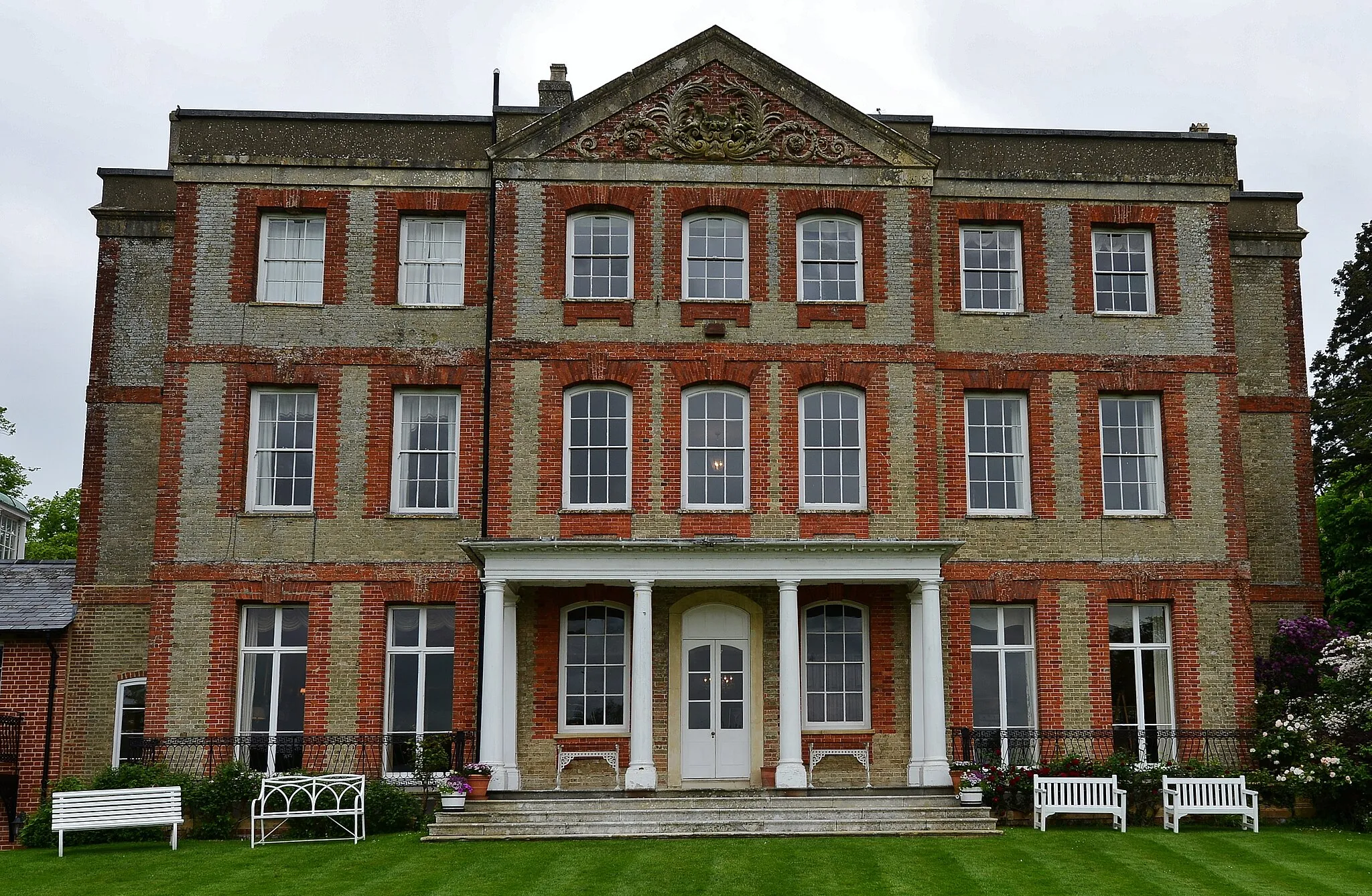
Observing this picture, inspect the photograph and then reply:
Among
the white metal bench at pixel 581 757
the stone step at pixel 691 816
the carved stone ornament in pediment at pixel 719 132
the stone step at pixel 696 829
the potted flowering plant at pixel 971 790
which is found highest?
the carved stone ornament in pediment at pixel 719 132

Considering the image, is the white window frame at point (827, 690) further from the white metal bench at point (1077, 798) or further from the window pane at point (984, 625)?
the white metal bench at point (1077, 798)

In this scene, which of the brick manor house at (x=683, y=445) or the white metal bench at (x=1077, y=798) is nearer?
the white metal bench at (x=1077, y=798)

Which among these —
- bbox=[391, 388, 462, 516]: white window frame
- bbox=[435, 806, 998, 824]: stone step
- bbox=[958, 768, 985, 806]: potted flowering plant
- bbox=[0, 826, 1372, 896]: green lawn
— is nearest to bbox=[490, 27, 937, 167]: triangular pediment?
bbox=[391, 388, 462, 516]: white window frame

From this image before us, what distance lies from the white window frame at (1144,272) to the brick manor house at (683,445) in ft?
0.26

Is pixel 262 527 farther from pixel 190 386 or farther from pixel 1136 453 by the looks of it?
pixel 1136 453

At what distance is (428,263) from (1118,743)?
539 inches

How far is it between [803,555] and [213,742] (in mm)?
9505

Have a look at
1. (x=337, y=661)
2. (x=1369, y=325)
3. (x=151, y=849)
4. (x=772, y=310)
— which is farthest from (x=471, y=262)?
(x=1369, y=325)

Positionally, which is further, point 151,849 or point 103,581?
point 103,581

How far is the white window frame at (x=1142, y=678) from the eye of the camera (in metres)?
21.9

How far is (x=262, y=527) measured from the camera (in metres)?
22.1

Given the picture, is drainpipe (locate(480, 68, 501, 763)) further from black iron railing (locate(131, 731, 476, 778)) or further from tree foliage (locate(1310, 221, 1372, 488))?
tree foliage (locate(1310, 221, 1372, 488))

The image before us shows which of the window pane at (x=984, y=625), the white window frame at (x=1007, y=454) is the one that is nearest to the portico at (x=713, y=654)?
Answer: the window pane at (x=984, y=625)

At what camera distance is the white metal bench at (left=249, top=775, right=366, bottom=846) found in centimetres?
1878
